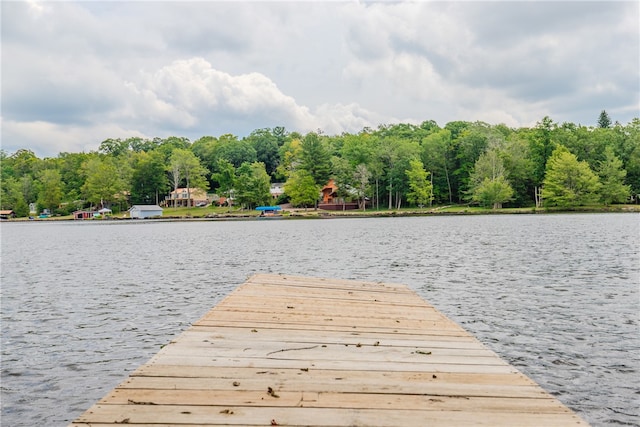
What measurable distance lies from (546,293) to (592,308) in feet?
6.94

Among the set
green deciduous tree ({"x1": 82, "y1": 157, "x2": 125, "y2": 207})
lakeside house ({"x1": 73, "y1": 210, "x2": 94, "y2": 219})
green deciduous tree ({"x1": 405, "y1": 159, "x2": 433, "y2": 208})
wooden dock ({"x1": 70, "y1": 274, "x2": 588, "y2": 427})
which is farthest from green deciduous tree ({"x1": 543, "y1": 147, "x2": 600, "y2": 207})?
lakeside house ({"x1": 73, "y1": 210, "x2": 94, "y2": 219})

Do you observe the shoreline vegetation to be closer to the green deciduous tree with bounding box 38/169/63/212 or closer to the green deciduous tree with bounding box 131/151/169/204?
the green deciduous tree with bounding box 131/151/169/204

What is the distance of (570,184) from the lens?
241 feet

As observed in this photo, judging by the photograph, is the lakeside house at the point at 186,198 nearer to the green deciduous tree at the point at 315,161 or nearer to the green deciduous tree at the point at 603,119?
the green deciduous tree at the point at 315,161

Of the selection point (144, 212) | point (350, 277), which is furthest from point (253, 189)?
point (350, 277)

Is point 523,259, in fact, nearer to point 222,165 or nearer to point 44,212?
point 222,165

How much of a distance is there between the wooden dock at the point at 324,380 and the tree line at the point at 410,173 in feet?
242

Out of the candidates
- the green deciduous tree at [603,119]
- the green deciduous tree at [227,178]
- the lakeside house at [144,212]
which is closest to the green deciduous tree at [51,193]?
the lakeside house at [144,212]

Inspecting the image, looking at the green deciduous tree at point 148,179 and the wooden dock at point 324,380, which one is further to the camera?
the green deciduous tree at point 148,179

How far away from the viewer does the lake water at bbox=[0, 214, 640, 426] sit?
7.47 meters

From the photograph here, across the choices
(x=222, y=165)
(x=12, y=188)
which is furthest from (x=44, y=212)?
(x=222, y=165)

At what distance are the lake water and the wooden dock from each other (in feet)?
7.26

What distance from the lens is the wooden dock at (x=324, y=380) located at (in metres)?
3.74

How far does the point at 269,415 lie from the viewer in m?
3.76
